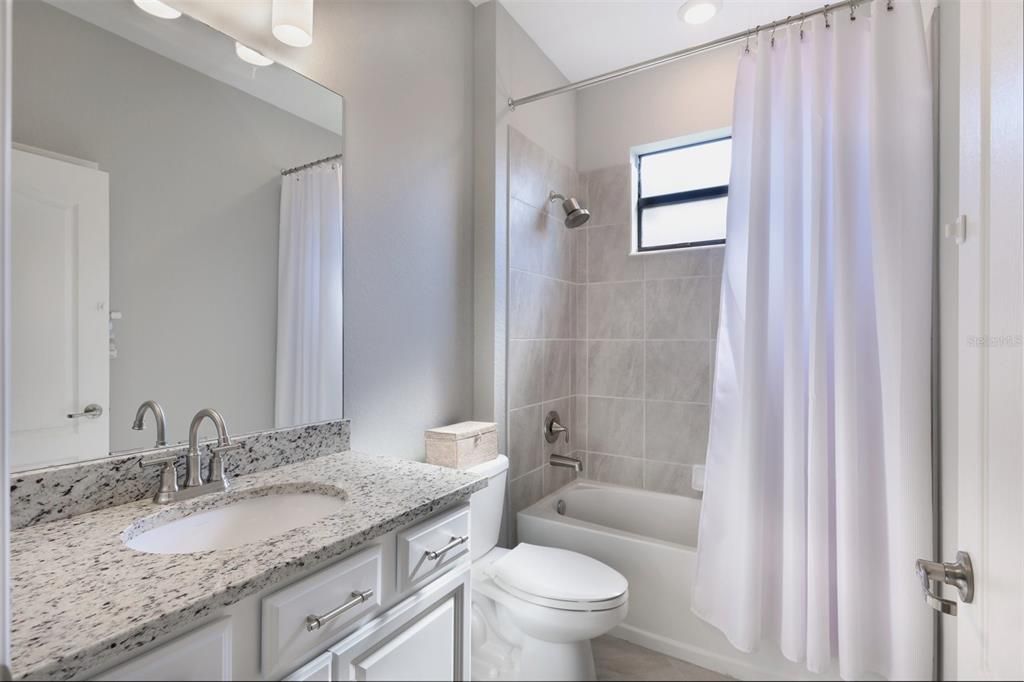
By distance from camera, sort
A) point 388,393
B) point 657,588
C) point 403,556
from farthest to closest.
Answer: point 657,588 → point 388,393 → point 403,556

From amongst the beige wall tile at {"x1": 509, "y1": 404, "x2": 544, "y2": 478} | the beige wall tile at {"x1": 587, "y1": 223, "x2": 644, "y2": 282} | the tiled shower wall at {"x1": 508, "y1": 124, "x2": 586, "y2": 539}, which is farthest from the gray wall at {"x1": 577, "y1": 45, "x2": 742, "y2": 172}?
the beige wall tile at {"x1": 509, "y1": 404, "x2": 544, "y2": 478}

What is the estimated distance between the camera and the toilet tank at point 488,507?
1.71m

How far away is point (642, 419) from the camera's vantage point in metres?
2.46

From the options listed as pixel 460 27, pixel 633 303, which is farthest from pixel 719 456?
pixel 460 27

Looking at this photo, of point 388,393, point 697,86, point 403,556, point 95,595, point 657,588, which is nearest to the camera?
point 95,595

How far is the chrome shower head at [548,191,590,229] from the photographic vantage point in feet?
7.64

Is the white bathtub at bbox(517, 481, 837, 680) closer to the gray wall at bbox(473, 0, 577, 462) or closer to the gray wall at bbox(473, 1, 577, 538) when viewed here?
the gray wall at bbox(473, 1, 577, 538)

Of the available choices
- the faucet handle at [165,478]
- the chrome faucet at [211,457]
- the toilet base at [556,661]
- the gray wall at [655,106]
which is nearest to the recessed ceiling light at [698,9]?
the gray wall at [655,106]

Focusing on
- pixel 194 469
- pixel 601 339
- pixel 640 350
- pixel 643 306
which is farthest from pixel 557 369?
pixel 194 469

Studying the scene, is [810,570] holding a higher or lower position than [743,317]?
lower

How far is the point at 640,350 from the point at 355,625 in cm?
193

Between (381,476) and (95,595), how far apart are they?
23.8 inches

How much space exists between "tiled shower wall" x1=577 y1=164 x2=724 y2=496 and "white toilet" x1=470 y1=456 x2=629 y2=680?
2.84ft

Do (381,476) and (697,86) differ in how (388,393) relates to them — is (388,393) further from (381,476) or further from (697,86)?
(697,86)
